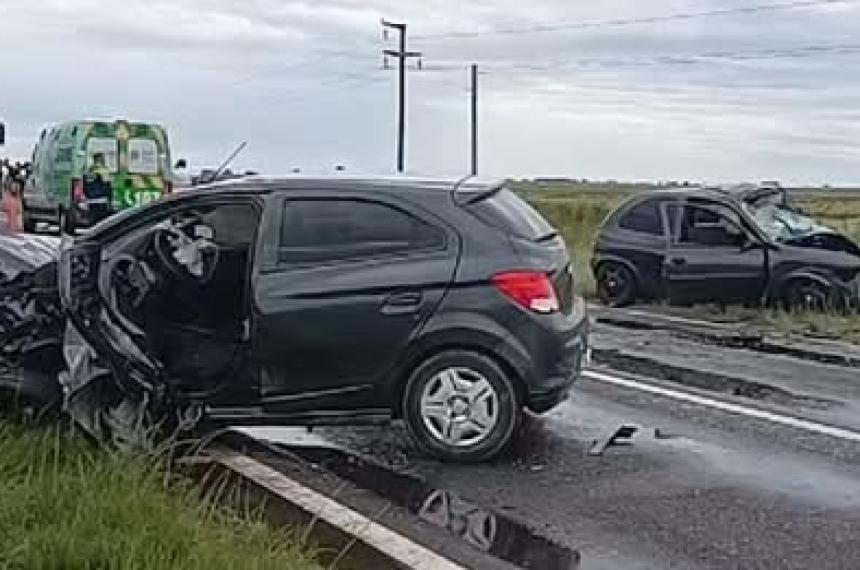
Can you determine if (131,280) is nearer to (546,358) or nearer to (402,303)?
(402,303)

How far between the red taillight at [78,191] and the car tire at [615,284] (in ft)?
45.3

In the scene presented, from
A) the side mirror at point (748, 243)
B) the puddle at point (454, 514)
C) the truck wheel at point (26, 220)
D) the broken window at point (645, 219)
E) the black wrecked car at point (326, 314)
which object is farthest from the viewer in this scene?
the truck wheel at point (26, 220)

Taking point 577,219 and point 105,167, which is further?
point 577,219

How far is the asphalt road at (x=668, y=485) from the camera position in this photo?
6.92 metres

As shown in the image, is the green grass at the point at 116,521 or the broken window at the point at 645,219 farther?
the broken window at the point at 645,219

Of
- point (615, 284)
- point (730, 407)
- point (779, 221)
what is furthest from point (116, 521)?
point (615, 284)

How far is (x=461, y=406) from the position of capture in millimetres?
8812

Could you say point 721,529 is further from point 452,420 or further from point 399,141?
point 399,141

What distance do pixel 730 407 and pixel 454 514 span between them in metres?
3.68

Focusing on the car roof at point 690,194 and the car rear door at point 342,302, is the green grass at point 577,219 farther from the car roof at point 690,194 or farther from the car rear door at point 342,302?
the car rear door at point 342,302

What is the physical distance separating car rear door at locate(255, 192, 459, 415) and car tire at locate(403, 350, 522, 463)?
0.67ft

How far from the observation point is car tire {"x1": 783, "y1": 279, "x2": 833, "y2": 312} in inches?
669

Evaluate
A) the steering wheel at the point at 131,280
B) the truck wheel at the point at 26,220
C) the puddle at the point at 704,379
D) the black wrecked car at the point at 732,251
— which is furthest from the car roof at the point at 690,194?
the truck wheel at the point at 26,220

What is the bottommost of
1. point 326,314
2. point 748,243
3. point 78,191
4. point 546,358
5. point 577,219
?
point 577,219
